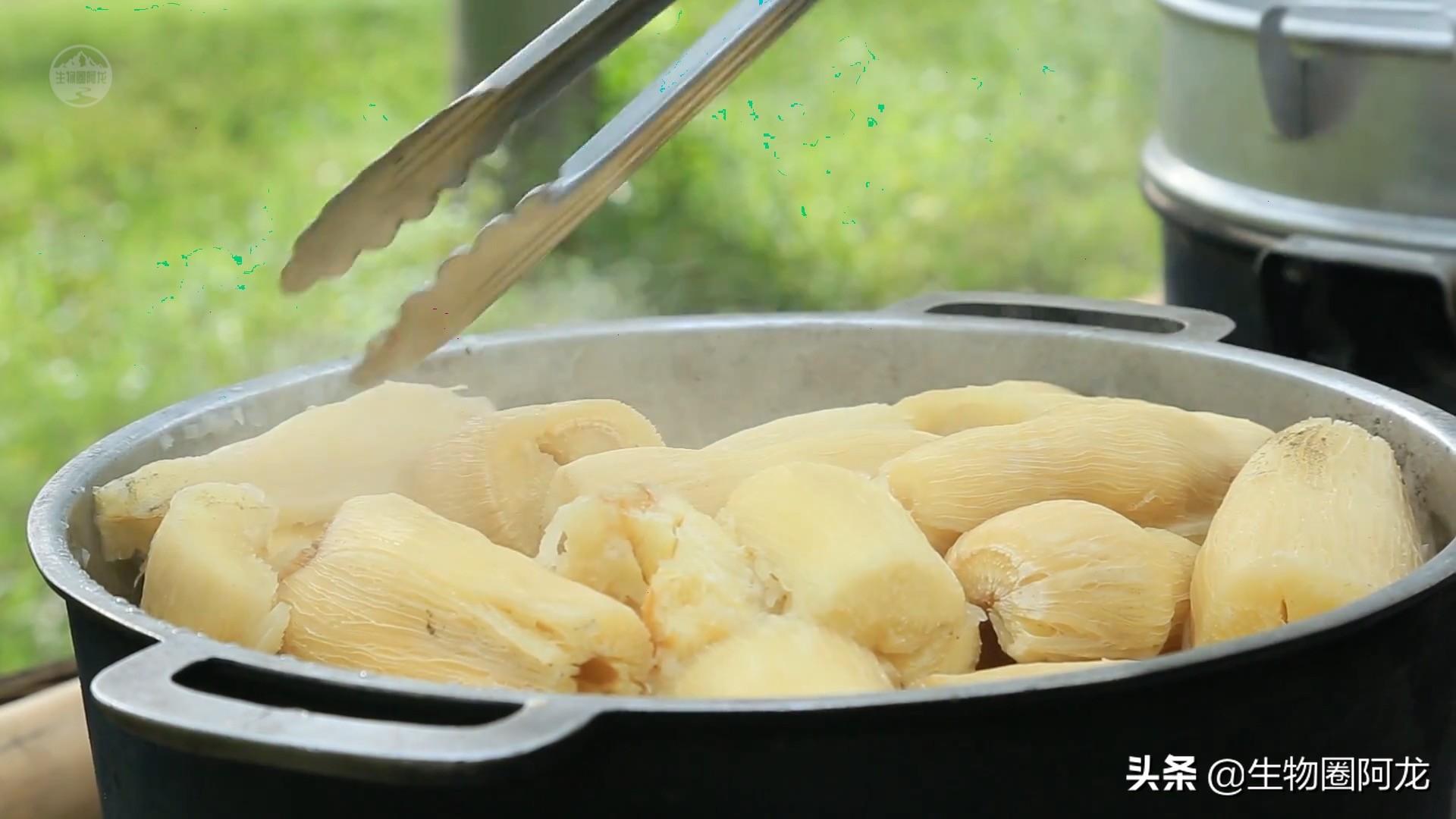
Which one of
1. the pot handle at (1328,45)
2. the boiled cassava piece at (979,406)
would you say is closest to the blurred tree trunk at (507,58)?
the pot handle at (1328,45)

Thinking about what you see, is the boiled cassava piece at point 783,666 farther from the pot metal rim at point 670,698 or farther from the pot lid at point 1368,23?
the pot lid at point 1368,23

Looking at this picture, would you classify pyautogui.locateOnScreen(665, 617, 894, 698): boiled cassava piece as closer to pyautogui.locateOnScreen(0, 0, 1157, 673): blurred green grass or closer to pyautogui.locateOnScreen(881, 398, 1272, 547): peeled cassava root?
pyautogui.locateOnScreen(881, 398, 1272, 547): peeled cassava root

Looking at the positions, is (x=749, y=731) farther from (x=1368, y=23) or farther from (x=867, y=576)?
(x=1368, y=23)

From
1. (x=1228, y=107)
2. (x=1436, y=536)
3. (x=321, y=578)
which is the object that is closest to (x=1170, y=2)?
(x=1228, y=107)

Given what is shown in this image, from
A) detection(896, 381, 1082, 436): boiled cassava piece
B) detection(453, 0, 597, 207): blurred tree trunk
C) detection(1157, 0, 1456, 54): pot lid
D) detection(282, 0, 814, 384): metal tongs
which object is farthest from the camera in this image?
detection(453, 0, 597, 207): blurred tree trunk

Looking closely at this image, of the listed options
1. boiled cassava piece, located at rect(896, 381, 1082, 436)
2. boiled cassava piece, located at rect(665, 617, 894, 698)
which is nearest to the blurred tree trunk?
boiled cassava piece, located at rect(896, 381, 1082, 436)

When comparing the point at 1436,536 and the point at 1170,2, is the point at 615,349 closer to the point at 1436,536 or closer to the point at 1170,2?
the point at 1436,536
